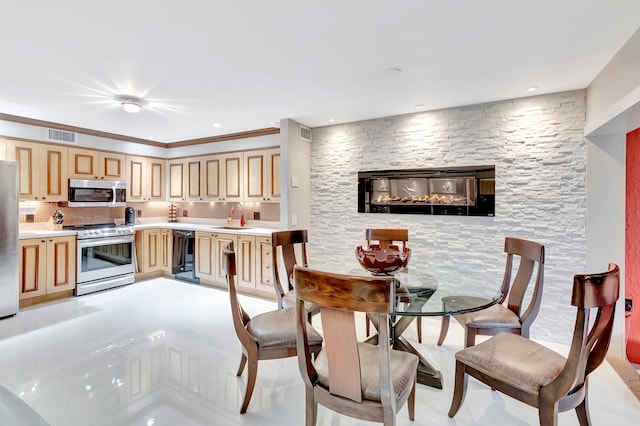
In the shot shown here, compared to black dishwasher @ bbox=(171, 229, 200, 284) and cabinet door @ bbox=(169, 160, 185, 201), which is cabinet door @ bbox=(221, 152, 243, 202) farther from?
cabinet door @ bbox=(169, 160, 185, 201)

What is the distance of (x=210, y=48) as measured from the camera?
88.5 inches

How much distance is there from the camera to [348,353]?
1.41 m

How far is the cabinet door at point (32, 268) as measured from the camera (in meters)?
3.85

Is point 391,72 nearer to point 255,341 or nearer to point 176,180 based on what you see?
point 255,341

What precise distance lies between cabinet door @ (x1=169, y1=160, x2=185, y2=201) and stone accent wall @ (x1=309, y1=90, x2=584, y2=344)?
3.01m

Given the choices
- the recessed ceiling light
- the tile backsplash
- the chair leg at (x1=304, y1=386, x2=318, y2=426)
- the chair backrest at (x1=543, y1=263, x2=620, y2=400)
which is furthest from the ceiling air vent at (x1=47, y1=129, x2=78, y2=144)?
the chair backrest at (x1=543, y1=263, x2=620, y2=400)

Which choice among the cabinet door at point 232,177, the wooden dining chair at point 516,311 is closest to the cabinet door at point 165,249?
the cabinet door at point 232,177

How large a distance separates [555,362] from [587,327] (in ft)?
1.46

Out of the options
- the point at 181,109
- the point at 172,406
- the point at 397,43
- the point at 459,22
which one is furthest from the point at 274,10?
the point at 172,406

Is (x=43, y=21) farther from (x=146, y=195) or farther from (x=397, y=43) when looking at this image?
(x=146, y=195)

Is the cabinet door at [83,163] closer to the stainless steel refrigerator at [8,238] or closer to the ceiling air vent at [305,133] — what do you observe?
the stainless steel refrigerator at [8,238]

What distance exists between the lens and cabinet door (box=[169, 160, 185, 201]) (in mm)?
5637

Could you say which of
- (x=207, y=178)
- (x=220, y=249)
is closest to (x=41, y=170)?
(x=207, y=178)

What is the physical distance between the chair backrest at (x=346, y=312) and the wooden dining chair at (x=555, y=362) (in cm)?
70
